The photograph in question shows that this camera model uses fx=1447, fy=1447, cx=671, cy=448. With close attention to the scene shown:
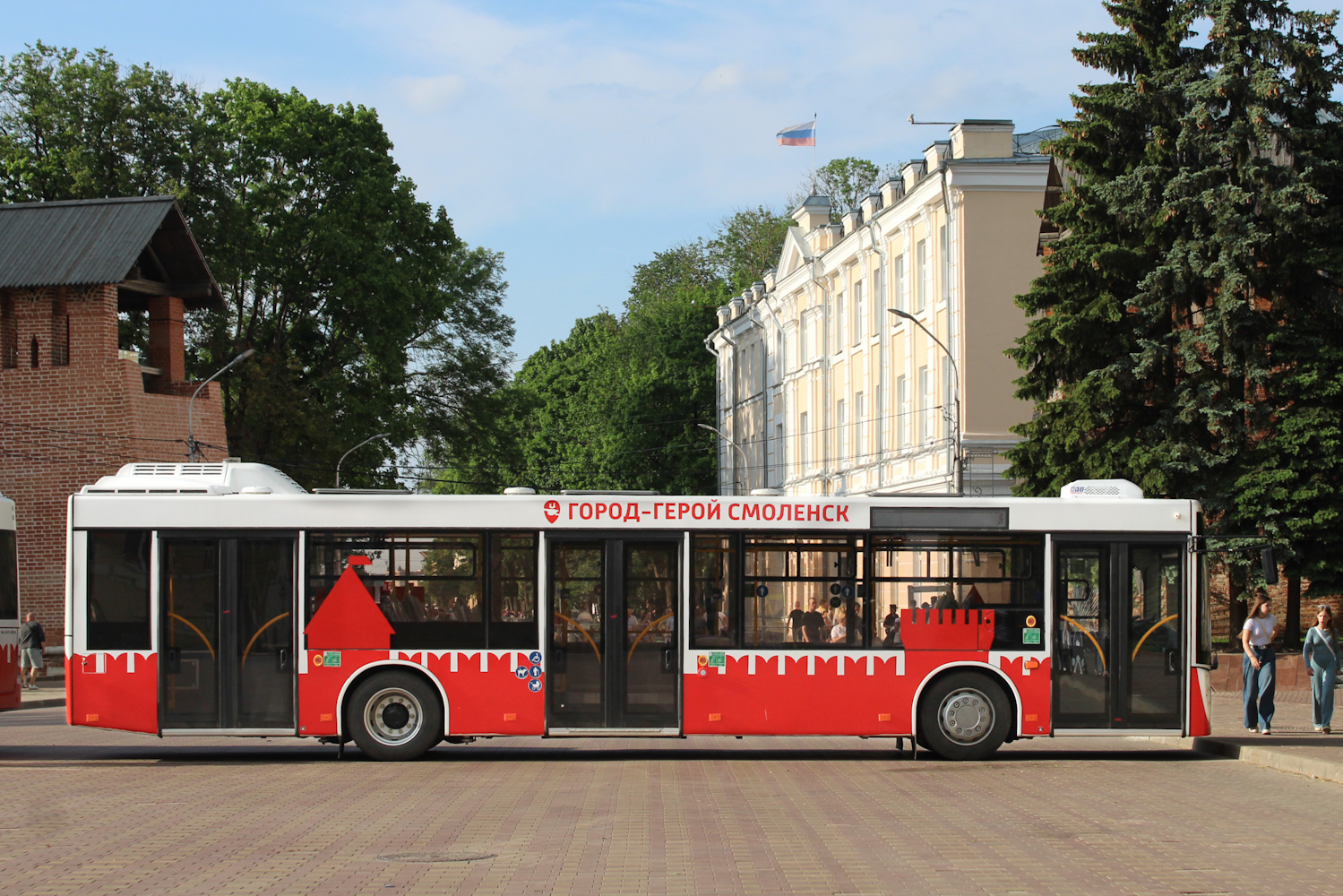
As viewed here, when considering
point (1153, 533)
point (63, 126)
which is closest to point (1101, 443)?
point (1153, 533)

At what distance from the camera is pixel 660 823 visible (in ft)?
35.4

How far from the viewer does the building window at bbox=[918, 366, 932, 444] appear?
42.4m

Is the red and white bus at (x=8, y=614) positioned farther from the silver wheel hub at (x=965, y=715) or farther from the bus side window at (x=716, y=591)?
the silver wheel hub at (x=965, y=715)

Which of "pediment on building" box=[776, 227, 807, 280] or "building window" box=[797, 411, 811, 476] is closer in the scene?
"building window" box=[797, 411, 811, 476]

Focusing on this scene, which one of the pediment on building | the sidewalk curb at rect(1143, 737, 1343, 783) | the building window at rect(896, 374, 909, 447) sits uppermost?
the pediment on building

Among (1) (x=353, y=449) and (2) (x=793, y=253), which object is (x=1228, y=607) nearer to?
(1) (x=353, y=449)

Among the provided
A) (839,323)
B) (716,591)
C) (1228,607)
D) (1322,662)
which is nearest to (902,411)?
(839,323)

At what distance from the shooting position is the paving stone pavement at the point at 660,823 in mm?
8484

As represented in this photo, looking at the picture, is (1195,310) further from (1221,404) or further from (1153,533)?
(1153,533)

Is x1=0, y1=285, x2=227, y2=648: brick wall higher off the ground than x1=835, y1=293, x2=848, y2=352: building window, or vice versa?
x1=835, y1=293, x2=848, y2=352: building window

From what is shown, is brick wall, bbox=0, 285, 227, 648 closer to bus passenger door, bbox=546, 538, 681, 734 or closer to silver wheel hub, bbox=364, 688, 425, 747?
silver wheel hub, bbox=364, 688, 425, 747

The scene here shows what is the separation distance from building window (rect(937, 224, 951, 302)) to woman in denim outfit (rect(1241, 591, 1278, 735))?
2332 centimetres

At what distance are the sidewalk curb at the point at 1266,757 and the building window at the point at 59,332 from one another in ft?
96.8

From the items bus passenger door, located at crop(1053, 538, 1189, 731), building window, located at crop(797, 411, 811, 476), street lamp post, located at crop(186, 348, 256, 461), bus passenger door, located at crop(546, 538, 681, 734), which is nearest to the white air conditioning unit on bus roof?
bus passenger door, located at crop(1053, 538, 1189, 731)
